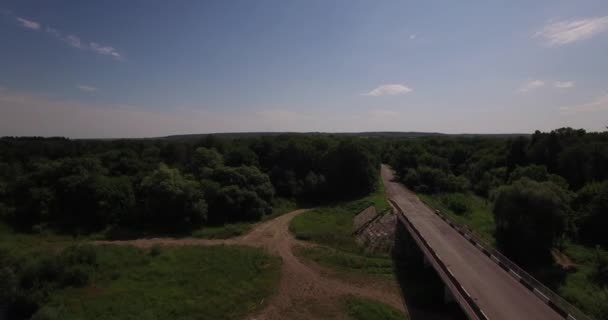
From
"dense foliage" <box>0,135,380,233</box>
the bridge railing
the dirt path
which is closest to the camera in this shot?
the bridge railing

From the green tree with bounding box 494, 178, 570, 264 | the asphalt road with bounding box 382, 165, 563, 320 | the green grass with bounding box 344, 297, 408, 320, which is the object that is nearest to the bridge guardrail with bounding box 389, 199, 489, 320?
the asphalt road with bounding box 382, 165, 563, 320

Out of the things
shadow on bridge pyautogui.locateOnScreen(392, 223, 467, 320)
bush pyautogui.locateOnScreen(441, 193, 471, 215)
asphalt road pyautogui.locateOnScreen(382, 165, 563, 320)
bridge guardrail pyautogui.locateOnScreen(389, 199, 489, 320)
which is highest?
bridge guardrail pyautogui.locateOnScreen(389, 199, 489, 320)

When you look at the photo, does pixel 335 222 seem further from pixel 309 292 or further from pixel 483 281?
pixel 483 281

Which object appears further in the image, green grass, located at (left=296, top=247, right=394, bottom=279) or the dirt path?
green grass, located at (left=296, top=247, right=394, bottom=279)

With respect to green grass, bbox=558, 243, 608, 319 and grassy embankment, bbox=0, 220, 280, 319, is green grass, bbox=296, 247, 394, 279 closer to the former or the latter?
grassy embankment, bbox=0, 220, 280, 319

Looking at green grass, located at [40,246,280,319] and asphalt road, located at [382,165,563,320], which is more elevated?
asphalt road, located at [382,165,563,320]

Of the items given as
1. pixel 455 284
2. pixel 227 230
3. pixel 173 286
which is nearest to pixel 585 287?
pixel 455 284

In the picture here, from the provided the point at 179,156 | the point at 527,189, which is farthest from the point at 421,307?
the point at 179,156
